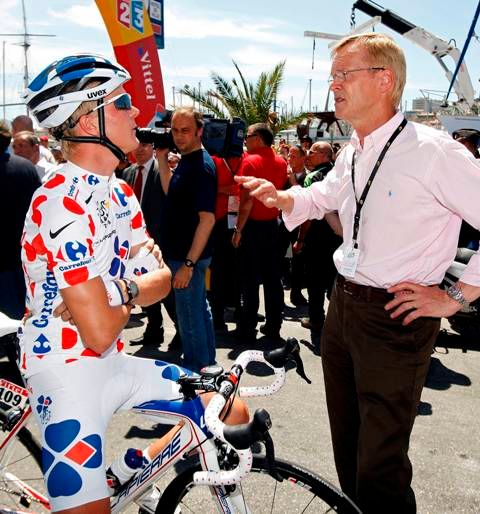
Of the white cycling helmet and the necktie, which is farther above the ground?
the white cycling helmet

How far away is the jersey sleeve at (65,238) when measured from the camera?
168 cm

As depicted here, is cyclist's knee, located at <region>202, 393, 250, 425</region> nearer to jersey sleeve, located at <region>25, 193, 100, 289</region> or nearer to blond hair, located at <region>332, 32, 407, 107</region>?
jersey sleeve, located at <region>25, 193, 100, 289</region>

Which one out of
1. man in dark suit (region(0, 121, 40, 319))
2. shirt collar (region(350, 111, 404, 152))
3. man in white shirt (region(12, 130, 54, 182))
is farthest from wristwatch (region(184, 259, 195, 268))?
man in white shirt (region(12, 130, 54, 182))

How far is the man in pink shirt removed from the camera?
2.07 meters

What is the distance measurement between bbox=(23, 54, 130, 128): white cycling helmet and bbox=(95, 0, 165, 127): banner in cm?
688

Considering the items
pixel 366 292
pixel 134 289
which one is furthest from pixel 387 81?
pixel 134 289

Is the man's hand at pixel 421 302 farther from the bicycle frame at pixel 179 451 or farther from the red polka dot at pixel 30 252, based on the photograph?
the red polka dot at pixel 30 252

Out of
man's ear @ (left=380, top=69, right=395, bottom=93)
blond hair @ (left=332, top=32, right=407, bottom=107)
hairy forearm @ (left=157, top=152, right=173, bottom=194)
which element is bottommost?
hairy forearm @ (left=157, top=152, right=173, bottom=194)

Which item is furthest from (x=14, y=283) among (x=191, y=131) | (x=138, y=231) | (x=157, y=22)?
(x=157, y=22)

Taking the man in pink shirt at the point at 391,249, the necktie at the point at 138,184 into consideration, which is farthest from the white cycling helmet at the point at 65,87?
the necktie at the point at 138,184

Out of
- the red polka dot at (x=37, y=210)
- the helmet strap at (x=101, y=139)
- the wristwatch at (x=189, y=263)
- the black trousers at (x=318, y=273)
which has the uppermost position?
the helmet strap at (x=101, y=139)

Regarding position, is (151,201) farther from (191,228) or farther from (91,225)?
(91,225)

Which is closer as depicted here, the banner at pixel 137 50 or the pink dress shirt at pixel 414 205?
the pink dress shirt at pixel 414 205

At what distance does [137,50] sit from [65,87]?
7.39 m
